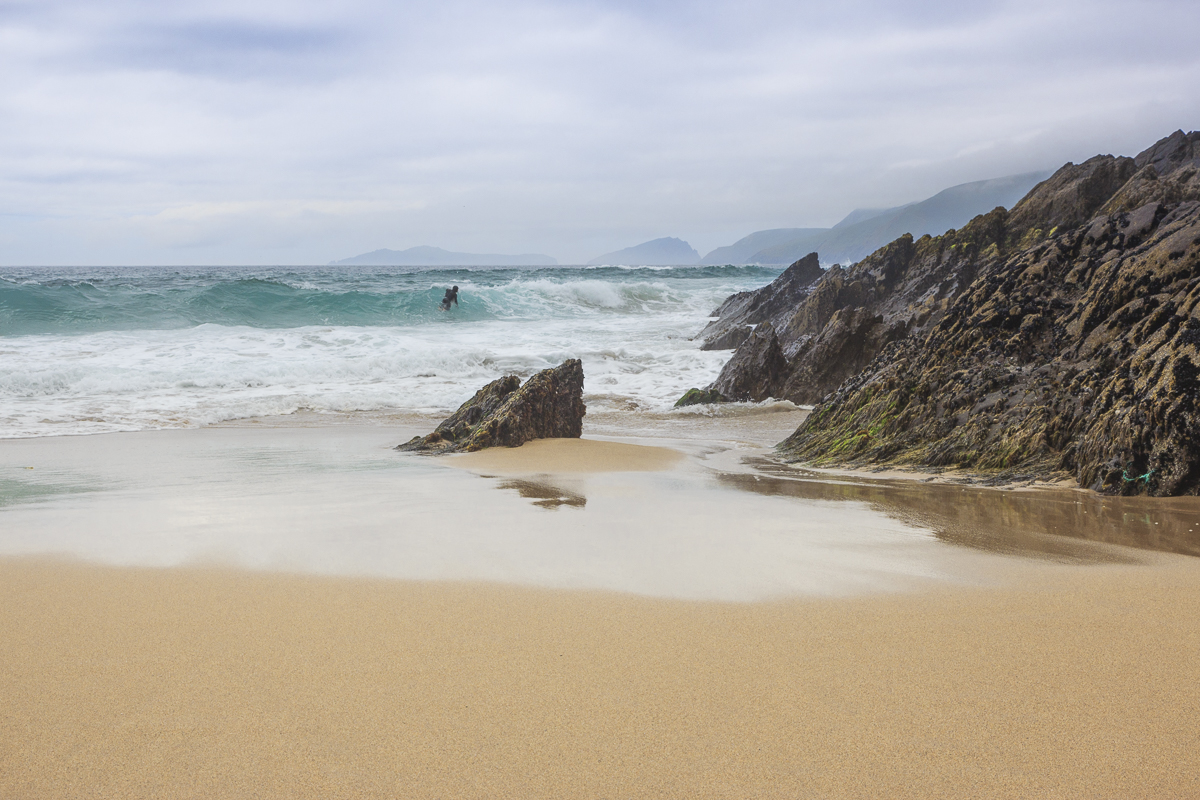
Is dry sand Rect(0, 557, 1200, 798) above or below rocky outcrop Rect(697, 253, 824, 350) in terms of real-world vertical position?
below

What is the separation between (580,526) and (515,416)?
11.4ft

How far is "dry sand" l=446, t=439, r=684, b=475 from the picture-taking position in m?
5.52

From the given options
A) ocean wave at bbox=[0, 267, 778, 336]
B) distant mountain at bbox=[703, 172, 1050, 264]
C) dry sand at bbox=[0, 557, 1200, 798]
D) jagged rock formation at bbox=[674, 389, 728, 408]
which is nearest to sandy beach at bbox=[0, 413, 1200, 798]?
dry sand at bbox=[0, 557, 1200, 798]

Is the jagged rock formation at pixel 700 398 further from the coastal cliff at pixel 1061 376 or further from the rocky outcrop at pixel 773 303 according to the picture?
the rocky outcrop at pixel 773 303

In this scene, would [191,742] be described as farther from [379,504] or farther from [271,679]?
[379,504]

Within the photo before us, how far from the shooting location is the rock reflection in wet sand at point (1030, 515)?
295 cm

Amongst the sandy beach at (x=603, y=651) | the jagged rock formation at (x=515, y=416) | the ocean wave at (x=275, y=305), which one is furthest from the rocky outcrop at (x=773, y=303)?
the sandy beach at (x=603, y=651)

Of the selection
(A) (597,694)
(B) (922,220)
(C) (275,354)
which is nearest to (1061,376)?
(A) (597,694)

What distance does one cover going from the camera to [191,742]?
5.17 ft

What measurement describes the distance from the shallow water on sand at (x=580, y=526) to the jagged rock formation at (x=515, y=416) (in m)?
1.16

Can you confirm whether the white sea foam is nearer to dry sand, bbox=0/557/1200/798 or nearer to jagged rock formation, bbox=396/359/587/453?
jagged rock formation, bbox=396/359/587/453

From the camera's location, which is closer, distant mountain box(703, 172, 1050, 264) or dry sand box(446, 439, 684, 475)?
dry sand box(446, 439, 684, 475)

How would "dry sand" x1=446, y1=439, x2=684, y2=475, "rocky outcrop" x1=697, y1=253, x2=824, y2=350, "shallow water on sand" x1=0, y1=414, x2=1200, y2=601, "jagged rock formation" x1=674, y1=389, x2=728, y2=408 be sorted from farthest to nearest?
"rocky outcrop" x1=697, y1=253, x2=824, y2=350 → "jagged rock formation" x1=674, y1=389, x2=728, y2=408 → "dry sand" x1=446, y1=439, x2=684, y2=475 → "shallow water on sand" x1=0, y1=414, x2=1200, y2=601

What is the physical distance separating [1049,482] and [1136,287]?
1651 millimetres
